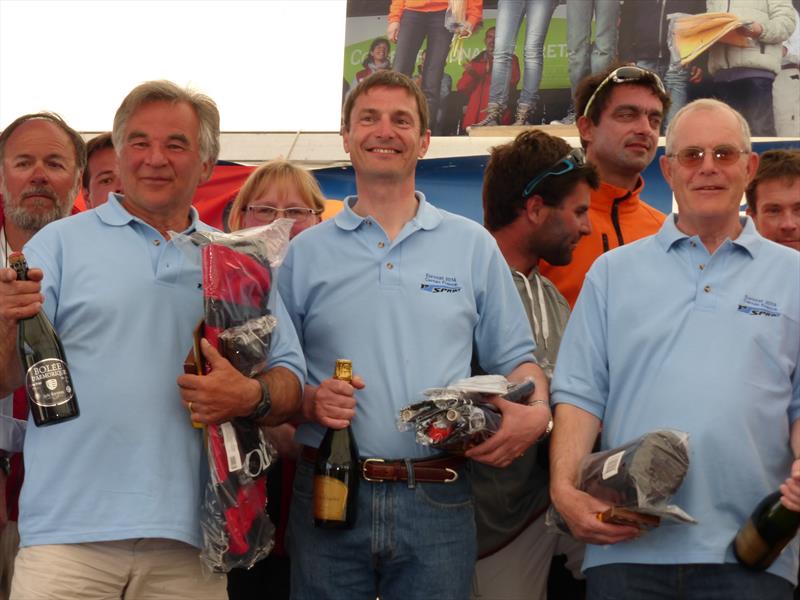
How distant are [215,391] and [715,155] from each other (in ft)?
5.60

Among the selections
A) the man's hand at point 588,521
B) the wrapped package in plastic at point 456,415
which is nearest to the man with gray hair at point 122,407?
the wrapped package in plastic at point 456,415

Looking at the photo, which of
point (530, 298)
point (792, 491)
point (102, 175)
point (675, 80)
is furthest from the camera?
point (675, 80)

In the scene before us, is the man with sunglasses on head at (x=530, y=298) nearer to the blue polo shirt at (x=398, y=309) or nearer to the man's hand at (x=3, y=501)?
the blue polo shirt at (x=398, y=309)

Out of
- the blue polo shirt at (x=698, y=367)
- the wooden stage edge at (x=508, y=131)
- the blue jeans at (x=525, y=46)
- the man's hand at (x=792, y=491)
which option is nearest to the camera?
the man's hand at (x=792, y=491)

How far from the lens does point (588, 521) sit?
9.88ft

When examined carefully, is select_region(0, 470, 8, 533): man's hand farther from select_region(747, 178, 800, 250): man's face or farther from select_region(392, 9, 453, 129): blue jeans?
select_region(392, 9, 453, 129): blue jeans

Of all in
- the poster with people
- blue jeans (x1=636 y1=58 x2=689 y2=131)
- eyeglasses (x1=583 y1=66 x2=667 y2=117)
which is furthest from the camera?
blue jeans (x1=636 y1=58 x2=689 y2=131)

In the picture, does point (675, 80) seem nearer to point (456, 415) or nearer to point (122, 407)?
point (456, 415)

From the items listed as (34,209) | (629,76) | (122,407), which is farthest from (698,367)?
(34,209)

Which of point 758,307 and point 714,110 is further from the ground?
point 714,110

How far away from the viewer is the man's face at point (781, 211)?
4539 millimetres

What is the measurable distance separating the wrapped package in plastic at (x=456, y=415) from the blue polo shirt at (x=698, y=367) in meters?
0.26

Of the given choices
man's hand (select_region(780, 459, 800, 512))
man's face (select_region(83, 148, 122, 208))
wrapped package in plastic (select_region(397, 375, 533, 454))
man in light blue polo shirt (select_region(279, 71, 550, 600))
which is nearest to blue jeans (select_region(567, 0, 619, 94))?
man's face (select_region(83, 148, 122, 208))

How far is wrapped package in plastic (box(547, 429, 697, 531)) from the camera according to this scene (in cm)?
289
